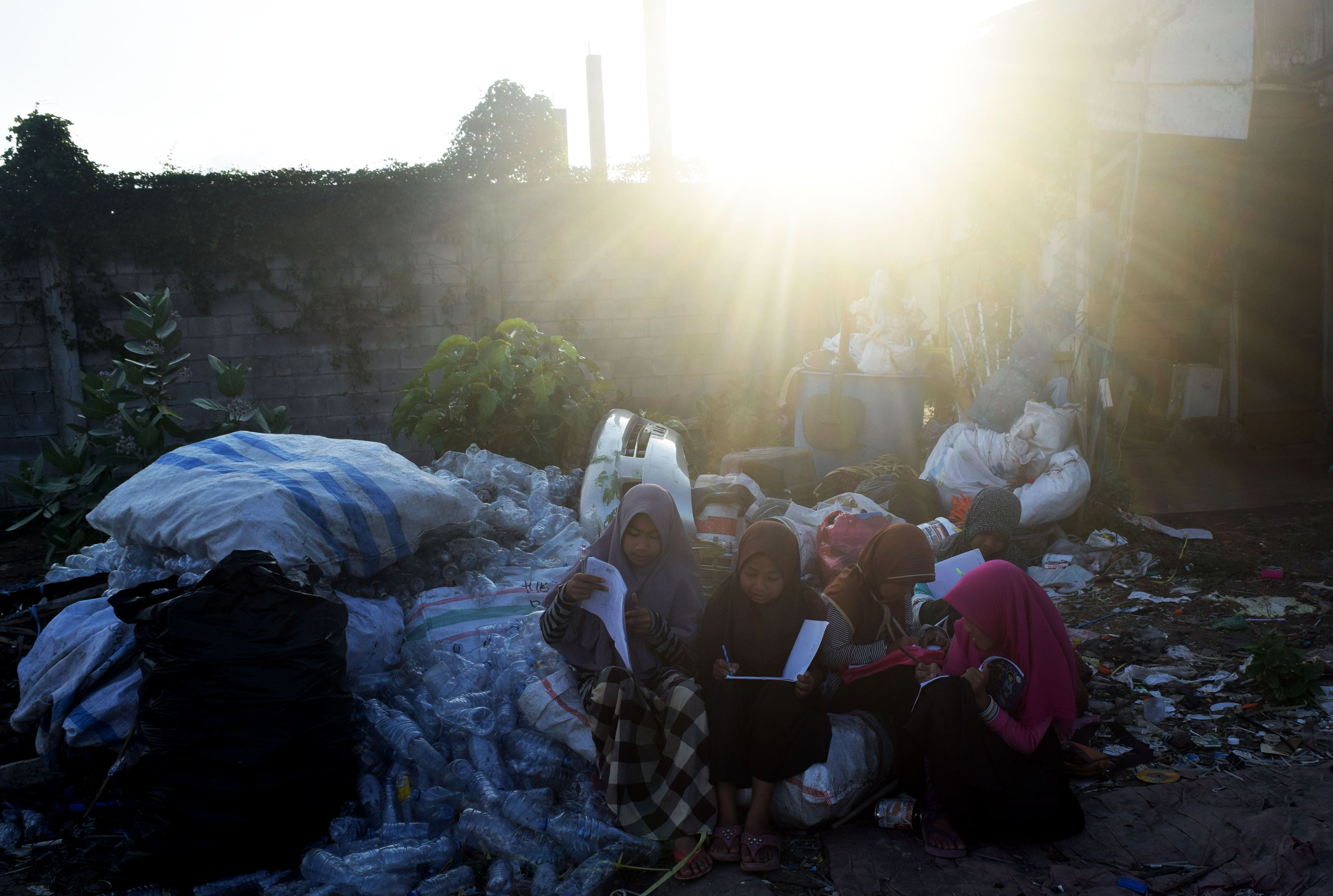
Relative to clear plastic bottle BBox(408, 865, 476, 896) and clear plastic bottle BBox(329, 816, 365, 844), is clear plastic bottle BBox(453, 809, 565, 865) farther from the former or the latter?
clear plastic bottle BBox(329, 816, 365, 844)

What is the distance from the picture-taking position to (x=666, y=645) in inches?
104

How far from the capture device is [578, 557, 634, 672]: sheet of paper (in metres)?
2.46

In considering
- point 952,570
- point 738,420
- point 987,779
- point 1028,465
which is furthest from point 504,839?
point 738,420

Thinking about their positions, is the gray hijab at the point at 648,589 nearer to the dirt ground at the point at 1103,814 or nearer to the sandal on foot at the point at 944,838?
the dirt ground at the point at 1103,814

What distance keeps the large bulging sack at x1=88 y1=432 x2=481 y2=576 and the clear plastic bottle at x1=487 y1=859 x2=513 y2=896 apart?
1.25 meters

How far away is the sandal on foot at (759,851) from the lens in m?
2.24

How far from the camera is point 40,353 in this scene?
7766mm

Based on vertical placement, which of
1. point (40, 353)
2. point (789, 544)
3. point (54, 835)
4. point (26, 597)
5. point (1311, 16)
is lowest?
point (54, 835)

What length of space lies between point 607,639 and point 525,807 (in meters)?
0.56

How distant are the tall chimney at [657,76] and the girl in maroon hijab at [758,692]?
1180 cm

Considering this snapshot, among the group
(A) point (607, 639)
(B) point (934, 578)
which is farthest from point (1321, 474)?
(A) point (607, 639)

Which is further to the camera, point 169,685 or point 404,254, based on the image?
point 404,254

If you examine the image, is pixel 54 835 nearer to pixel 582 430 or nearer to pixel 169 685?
pixel 169 685

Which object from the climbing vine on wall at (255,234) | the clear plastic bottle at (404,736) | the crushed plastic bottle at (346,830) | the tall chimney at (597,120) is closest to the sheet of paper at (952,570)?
the clear plastic bottle at (404,736)
